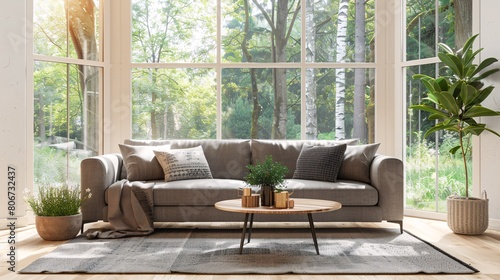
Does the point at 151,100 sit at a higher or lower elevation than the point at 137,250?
higher

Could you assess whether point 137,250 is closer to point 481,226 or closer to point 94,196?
point 94,196

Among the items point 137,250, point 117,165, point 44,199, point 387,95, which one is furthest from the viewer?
point 387,95

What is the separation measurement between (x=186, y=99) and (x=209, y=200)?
1.87m

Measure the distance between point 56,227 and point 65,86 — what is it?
2000 mm

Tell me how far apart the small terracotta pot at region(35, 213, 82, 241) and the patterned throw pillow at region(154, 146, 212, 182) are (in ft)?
3.37

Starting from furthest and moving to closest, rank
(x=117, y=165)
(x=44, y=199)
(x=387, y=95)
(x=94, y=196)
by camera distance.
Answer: (x=387, y=95) < (x=117, y=165) < (x=94, y=196) < (x=44, y=199)

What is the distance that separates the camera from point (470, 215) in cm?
538

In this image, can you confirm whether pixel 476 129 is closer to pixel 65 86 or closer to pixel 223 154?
pixel 223 154

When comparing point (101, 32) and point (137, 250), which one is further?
point (101, 32)

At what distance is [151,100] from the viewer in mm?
6922

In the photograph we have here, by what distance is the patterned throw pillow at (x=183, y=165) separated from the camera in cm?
572

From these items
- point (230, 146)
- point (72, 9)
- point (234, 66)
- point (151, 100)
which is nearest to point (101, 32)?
point (72, 9)

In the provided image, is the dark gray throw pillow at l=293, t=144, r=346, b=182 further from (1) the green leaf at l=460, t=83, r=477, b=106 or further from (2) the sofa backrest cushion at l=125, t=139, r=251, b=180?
(1) the green leaf at l=460, t=83, r=477, b=106

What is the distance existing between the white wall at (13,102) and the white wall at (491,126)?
4.40 metres
